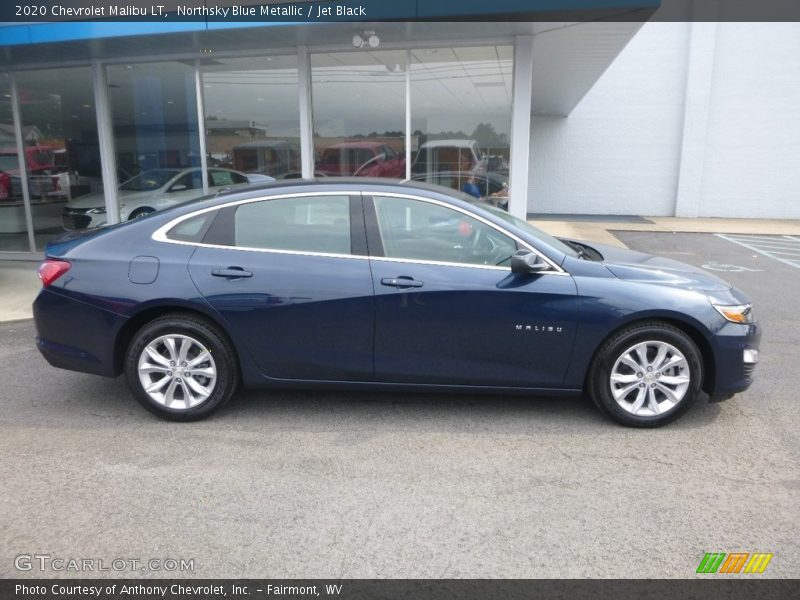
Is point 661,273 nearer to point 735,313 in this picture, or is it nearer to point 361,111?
point 735,313

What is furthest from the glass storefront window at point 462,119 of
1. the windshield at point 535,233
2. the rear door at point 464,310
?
the rear door at point 464,310

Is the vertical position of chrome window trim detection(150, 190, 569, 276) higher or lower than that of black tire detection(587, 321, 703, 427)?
higher

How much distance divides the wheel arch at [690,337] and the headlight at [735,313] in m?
0.19

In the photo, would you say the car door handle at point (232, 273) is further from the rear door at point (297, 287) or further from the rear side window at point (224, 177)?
the rear side window at point (224, 177)

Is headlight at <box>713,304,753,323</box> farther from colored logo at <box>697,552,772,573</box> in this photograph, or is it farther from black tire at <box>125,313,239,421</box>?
black tire at <box>125,313,239,421</box>

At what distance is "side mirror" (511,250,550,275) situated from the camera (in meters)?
4.06

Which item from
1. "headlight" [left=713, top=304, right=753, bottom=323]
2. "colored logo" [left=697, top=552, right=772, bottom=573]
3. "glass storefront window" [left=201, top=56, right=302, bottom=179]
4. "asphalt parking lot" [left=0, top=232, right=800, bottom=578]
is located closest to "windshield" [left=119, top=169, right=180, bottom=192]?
"glass storefront window" [left=201, top=56, right=302, bottom=179]

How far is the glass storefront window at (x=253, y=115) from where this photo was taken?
30.9 feet

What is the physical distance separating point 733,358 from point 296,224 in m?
3.01

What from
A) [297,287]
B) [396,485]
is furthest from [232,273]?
[396,485]

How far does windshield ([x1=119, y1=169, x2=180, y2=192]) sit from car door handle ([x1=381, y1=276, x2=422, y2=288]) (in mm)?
7206

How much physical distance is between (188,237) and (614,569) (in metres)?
3.28
